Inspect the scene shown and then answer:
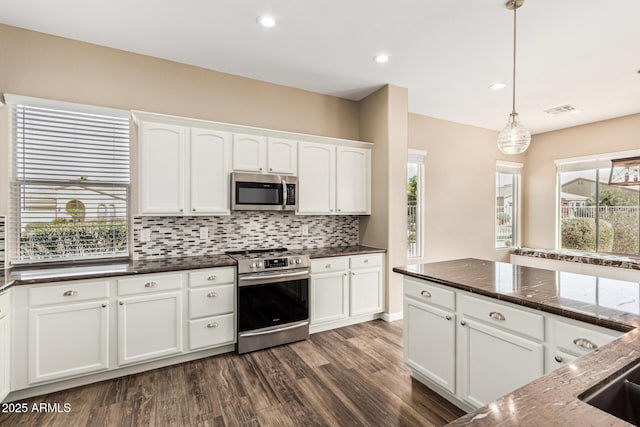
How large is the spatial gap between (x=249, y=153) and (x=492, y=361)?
2796 mm

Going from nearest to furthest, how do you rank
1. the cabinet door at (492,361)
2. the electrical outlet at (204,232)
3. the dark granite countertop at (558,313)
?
1. the dark granite countertop at (558,313)
2. the cabinet door at (492,361)
3. the electrical outlet at (204,232)

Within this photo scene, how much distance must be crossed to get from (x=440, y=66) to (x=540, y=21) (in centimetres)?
96

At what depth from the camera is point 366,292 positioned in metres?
3.79

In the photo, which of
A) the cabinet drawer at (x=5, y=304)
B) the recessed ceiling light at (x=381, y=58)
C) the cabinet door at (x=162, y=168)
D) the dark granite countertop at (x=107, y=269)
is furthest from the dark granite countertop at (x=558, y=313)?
the cabinet drawer at (x=5, y=304)

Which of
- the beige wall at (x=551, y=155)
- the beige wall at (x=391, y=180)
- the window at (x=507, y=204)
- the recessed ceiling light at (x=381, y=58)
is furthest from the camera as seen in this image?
the window at (x=507, y=204)

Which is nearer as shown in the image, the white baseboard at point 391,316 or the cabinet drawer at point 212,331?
the cabinet drawer at point 212,331

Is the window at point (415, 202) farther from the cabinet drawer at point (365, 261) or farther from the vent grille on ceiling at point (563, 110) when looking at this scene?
the vent grille on ceiling at point (563, 110)

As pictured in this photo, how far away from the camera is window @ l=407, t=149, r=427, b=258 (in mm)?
4770

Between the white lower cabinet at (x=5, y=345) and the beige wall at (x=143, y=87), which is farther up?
the beige wall at (x=143, y=87)

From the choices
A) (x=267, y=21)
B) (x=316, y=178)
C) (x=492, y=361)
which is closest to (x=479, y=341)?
(x=492, y=361)

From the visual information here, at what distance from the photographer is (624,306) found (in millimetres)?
1566

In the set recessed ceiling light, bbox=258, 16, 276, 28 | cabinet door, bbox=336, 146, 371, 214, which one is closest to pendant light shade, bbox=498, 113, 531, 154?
cabinet door, bbox=336, 146, 371, 214

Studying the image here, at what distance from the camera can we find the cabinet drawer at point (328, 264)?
136 inches

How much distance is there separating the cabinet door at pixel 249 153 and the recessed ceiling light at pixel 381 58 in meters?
1.43
